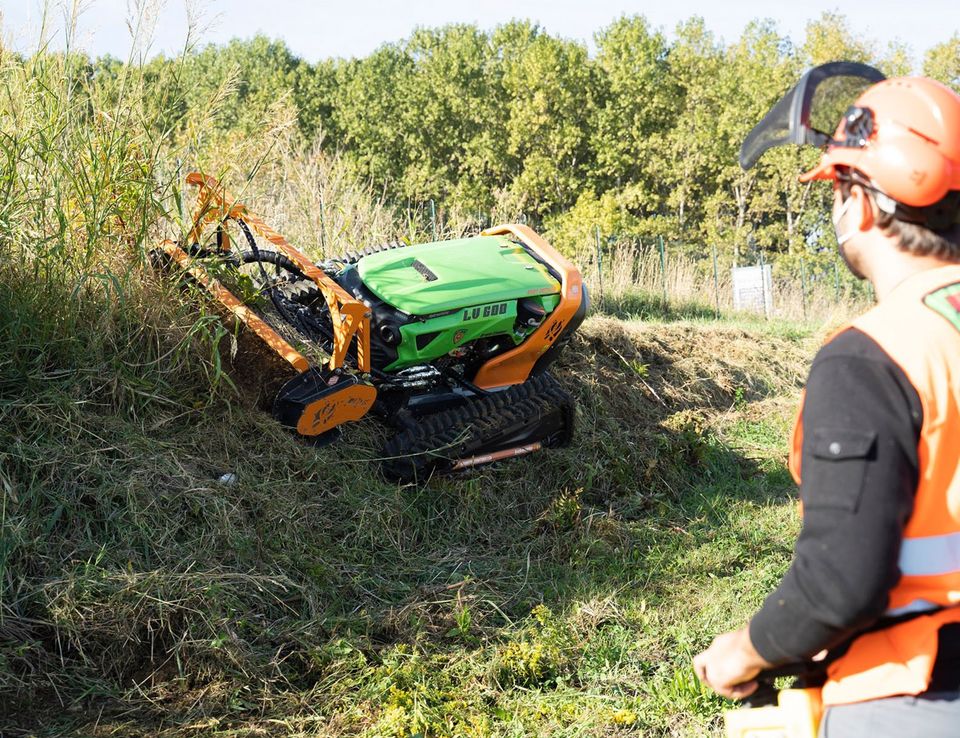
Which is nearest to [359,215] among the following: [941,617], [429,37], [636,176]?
[941,617]

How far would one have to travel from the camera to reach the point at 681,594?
4660mm

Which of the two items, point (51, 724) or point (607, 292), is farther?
point (607, 292)

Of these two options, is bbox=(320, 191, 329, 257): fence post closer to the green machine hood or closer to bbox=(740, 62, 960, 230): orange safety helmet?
the green machine hood

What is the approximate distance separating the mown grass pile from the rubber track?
118 mm

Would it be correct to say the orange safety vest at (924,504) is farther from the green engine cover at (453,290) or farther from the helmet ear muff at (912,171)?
the green engine cover at (453,290)

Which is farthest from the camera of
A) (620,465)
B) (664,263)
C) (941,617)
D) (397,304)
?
(664,263)

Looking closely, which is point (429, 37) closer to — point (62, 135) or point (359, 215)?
point (359, 215)

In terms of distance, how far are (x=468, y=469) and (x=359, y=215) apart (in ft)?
15.2

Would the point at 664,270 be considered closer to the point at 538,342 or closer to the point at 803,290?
the point at 803,290

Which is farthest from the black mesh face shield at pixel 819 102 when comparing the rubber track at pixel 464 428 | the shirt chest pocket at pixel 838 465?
the rubber track at pixel 464 428

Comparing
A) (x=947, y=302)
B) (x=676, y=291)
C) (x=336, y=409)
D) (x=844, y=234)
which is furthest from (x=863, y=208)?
(x=676, y=291)

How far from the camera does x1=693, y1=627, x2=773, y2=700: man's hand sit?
5.61 feet

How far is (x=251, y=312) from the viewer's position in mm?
4730

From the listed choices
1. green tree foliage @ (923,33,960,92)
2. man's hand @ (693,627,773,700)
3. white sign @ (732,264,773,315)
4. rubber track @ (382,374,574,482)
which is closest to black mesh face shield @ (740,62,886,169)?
man's hand @ (693,627,773,700)
